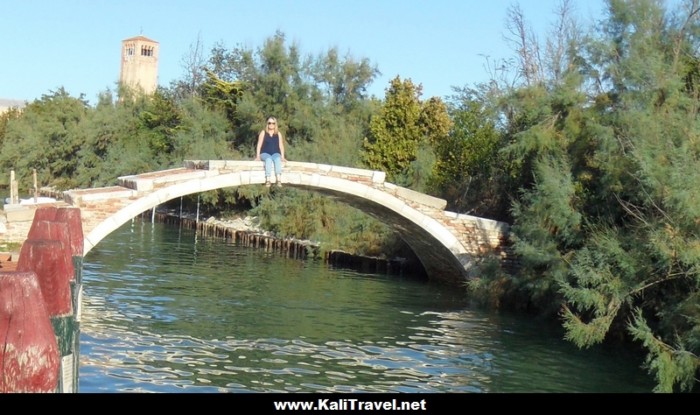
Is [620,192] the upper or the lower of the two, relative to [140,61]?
lower

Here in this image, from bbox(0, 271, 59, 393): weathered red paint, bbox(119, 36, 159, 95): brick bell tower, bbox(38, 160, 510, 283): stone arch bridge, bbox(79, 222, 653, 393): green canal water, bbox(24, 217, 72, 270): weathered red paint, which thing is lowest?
bbox(79, 222, 653, 393): green canal water

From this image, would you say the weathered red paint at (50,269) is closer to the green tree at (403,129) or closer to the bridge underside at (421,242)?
the bridge underside at (421,242)

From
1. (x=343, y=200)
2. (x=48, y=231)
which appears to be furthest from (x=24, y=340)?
(x=343, y=200)

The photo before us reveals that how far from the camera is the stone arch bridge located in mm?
15297

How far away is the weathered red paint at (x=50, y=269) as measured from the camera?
3736 millimetres

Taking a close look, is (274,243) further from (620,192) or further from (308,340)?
(620,192)

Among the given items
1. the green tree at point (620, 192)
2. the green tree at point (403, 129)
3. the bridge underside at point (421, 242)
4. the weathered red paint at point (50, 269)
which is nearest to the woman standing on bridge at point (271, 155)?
the bridge underside at point (421, 242)

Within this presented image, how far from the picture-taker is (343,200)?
18.5 meters

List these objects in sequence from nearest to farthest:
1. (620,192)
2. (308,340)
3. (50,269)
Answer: (50,269) → (308,340) → (620,192)
